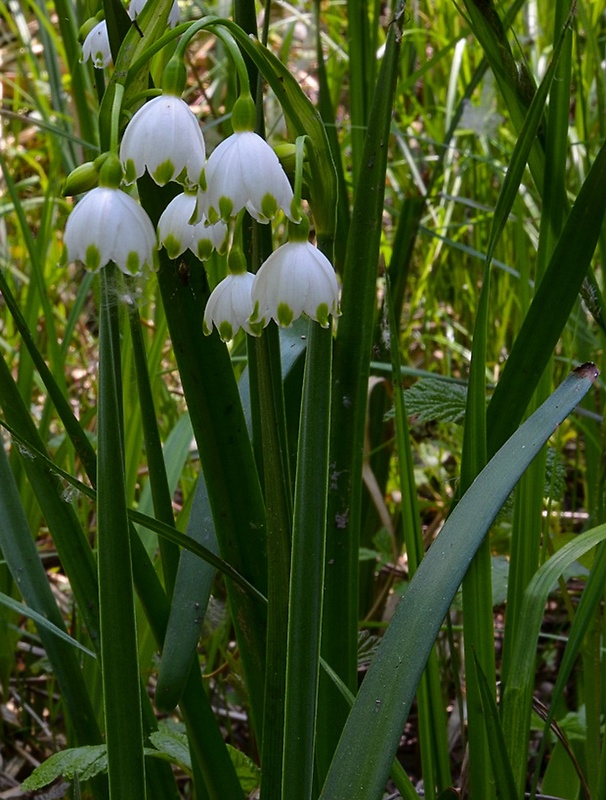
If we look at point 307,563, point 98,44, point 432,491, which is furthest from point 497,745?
point 432,491

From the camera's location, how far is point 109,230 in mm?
605

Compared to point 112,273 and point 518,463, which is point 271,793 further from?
point 112,273

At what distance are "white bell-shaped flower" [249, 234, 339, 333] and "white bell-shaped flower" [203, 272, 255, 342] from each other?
0.05 metres

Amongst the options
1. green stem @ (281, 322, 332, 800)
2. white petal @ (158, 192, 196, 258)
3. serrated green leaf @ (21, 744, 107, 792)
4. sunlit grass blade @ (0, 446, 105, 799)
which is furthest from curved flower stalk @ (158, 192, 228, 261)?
serrated green leaf @ (21, 744, 107, 792)

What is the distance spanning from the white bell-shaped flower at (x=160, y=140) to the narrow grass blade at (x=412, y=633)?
33 cm

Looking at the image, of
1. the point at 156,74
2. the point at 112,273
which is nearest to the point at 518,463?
the point at 112,273

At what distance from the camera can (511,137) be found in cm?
254

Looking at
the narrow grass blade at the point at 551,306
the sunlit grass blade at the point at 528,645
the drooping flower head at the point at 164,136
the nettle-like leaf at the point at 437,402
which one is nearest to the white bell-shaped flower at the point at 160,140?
the drooping flower head at the point at 164,136

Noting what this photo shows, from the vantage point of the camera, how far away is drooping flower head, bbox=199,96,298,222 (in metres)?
0.63

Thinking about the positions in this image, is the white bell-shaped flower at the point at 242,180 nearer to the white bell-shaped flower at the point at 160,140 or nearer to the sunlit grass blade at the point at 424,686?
the white bell-shaped flower at the point at 160,140

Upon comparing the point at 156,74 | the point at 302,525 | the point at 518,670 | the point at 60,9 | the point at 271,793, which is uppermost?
the point at 60,9

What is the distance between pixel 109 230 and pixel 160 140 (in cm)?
7

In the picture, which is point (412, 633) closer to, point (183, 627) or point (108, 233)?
point (183, 627)

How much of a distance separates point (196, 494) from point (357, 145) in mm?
680
